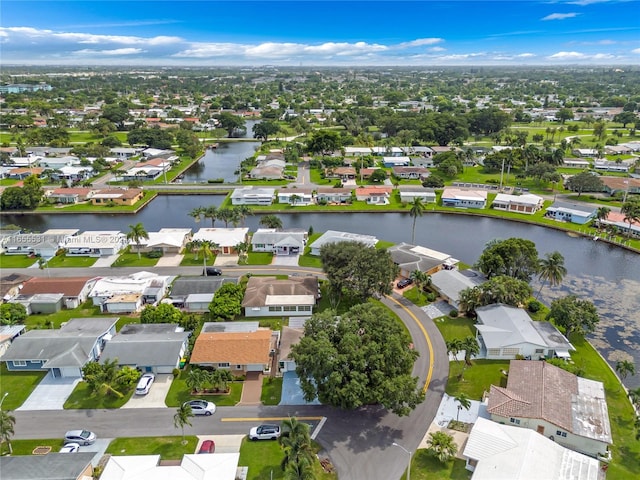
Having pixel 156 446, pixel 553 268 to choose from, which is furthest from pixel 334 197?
pixel 156 446

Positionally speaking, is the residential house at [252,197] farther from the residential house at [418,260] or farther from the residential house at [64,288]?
the residential house at [64,288]

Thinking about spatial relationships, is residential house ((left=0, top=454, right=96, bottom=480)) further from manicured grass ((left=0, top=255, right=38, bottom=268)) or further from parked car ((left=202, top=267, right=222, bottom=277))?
manicured grass ((left=0, top=255, right=38, bottom=268))

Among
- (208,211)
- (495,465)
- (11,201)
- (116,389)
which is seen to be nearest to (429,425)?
(495,465)

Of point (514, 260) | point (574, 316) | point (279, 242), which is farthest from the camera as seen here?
point (279, 242)

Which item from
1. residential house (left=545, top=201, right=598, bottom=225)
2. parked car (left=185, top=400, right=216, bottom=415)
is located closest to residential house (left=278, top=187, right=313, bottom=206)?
residential house (left=545, top=201, right=598, bottom=225)

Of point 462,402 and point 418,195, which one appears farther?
point 418,195

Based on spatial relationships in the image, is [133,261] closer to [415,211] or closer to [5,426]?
[5,426]
